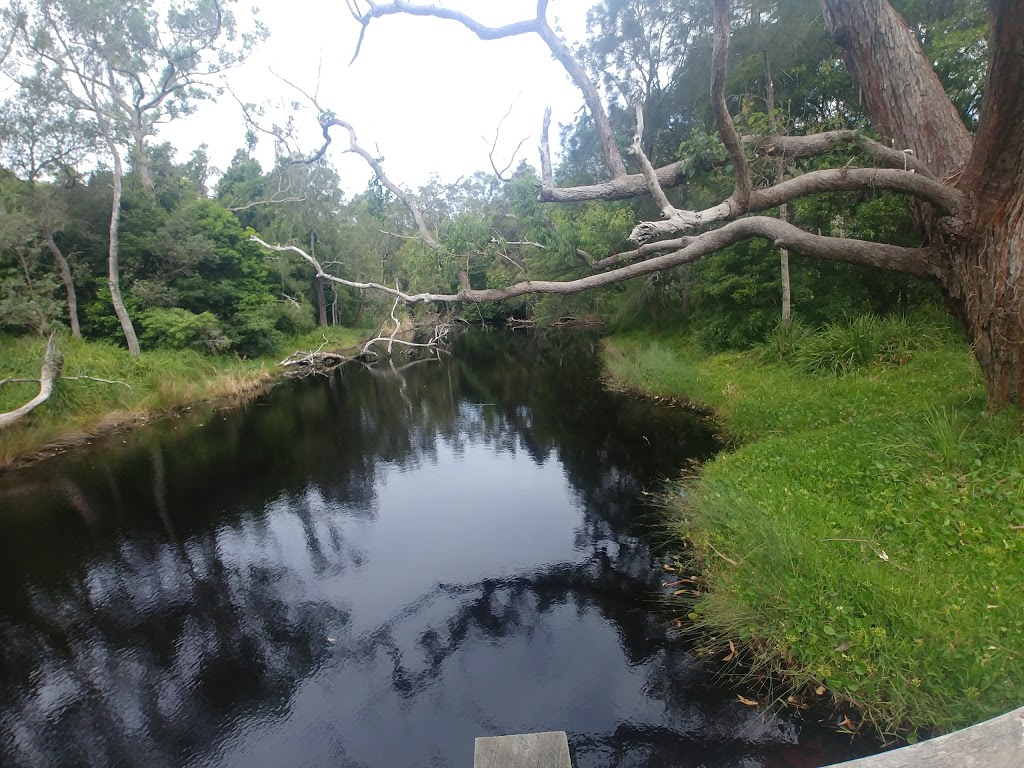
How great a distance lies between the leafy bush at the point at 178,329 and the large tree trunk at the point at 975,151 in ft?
65.7

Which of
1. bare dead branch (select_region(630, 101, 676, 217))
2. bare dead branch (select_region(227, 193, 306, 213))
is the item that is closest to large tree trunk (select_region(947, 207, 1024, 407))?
bare dead branch (select_region(630, 101, 676, 217))

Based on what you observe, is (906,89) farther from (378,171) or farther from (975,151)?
(378,171)

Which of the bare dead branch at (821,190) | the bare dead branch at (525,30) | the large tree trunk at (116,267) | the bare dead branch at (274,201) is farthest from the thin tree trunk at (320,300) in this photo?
the bare dead branch at (821,190)

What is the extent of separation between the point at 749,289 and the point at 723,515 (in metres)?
10.1

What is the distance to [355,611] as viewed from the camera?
6371 millimetres

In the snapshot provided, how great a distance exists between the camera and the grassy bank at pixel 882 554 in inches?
148

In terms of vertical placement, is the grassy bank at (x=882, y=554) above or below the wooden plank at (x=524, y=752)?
below

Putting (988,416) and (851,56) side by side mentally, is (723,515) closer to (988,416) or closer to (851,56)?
(988,416)

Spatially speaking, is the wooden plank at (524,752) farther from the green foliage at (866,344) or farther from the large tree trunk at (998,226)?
the green foliage at (866,344)

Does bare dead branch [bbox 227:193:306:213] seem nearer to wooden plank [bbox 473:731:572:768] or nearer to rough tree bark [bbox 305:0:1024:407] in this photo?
rough tree bark [bbox 305:0:1024:407]

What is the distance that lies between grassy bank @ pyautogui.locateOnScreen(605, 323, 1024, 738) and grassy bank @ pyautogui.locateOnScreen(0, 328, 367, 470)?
1353 centimetres

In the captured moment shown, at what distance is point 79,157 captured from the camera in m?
17.6

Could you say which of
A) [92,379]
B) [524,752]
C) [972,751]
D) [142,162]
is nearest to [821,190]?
[972,751]

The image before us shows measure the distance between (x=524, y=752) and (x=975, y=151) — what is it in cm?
613
